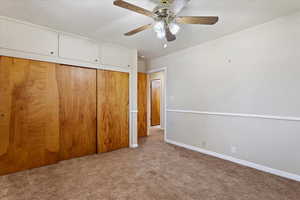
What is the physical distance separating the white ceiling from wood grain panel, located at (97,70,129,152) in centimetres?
91

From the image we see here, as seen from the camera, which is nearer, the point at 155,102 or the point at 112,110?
the point at 112,110

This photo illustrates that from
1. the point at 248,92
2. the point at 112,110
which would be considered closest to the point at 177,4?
the point at 248,92

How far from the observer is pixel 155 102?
6.27 m

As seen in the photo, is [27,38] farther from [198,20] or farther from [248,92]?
[248,92]

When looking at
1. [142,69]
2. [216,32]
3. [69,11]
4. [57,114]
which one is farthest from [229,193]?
[142,69]

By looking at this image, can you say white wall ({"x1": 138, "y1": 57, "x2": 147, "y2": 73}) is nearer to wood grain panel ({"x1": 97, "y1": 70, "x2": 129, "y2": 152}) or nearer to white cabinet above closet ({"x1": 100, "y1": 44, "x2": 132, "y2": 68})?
white cabinet above closet ({"x1": 100, "y1": 44, "x2": 132, "y2": 68})

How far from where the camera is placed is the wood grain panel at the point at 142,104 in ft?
14.9

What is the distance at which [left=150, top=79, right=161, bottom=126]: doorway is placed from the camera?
6.21 meters

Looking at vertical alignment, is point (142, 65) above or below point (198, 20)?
above

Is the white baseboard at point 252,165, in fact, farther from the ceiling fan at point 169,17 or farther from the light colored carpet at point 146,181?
the ceiling fan at point 169,17

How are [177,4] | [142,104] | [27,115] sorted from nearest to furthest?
[177,4], [27,115], [142,104]

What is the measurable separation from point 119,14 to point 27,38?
1616 millimetres

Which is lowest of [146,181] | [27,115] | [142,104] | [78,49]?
[146,181]

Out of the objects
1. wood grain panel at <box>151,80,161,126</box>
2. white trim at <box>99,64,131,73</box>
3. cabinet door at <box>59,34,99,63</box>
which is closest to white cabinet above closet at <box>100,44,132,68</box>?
white trim at <box>99,64,131,73</box>
